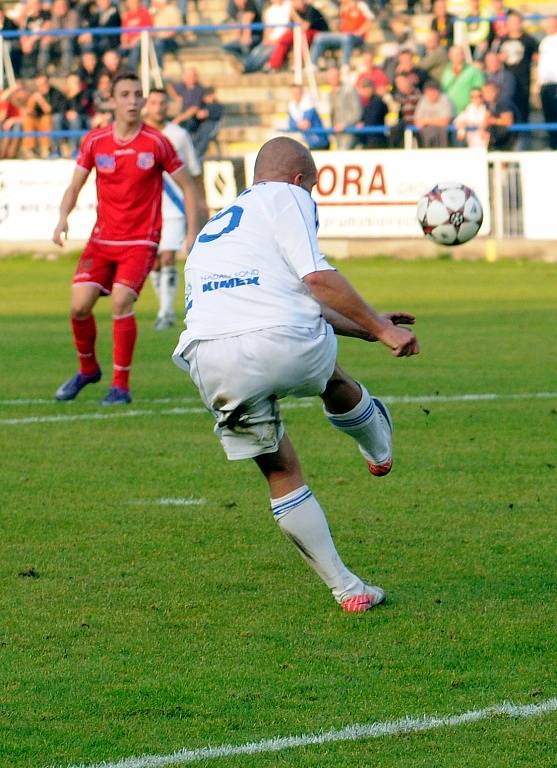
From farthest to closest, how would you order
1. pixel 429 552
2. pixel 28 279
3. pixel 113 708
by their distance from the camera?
pixel 28 279, pixel 429 552, pixel 113 708

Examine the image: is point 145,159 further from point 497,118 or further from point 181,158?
point 497,118

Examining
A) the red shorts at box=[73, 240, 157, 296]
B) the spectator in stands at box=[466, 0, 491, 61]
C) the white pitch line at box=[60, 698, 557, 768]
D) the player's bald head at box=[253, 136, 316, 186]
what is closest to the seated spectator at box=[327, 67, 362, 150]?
the spectator in stands at box=[466, 0, 491, 61]

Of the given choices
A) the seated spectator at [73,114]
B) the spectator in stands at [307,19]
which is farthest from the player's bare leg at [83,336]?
the spectator in stands at [307,19]

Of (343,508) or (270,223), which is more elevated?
(270,223)

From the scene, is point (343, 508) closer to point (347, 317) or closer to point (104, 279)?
point (347, 317)

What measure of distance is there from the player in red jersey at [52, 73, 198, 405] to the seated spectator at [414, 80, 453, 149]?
13.4 m

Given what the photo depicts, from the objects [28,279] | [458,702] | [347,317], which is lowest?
[28,279]

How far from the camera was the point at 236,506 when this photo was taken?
26.1 feet

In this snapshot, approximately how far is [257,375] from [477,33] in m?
22.7

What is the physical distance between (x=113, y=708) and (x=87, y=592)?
150 centimetres

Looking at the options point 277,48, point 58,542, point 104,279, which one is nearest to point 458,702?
point 58,542

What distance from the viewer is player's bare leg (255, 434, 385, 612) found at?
5.77m

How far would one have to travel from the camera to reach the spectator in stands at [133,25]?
96.4 ft

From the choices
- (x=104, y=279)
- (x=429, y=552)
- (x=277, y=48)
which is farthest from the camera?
(x=277, y=48)
